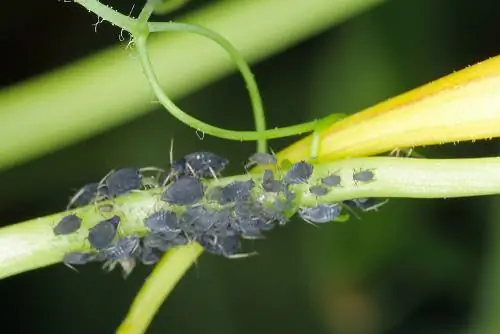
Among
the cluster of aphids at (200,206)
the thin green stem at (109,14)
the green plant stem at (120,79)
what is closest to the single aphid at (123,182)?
the cluster of aphids at (200,206)

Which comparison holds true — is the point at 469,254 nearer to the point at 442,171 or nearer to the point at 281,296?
the point at 281,296

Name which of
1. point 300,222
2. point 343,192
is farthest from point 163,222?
point 300,222

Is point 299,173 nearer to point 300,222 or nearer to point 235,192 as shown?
point 235,192

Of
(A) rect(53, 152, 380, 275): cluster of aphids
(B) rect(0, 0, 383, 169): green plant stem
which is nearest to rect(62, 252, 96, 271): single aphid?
(A) rect(53, 152, 380, 275): cluster of aphids

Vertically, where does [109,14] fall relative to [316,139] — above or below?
above

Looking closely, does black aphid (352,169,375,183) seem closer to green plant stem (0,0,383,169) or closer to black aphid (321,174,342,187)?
black aphid (321,174,342,187)

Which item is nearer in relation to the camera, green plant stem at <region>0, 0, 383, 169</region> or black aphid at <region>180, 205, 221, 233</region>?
black aphid at <region>180, 205, 221, 233</region>

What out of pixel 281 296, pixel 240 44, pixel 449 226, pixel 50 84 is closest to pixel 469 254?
pixel 449 226
